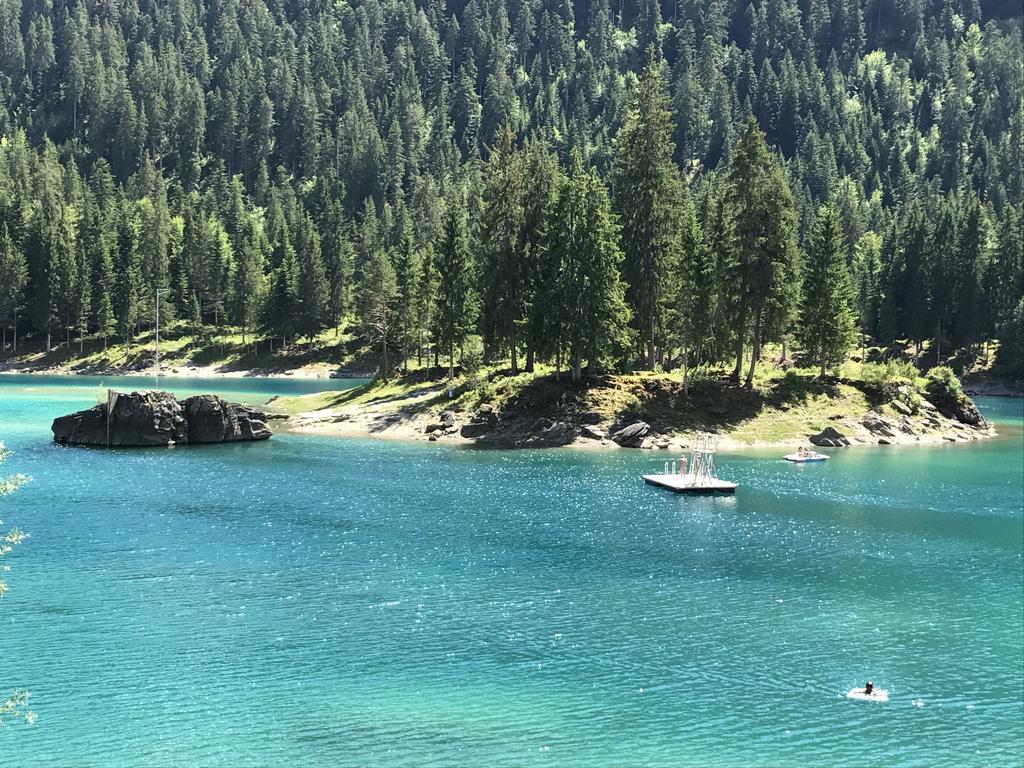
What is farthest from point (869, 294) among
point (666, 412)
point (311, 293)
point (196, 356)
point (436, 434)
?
point (196, 356)

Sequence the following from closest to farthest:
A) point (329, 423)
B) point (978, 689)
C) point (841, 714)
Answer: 1. point (841, 714)
2. point (978, 689)
3. point (329, 423)

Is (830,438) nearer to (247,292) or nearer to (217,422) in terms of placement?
(217,422)

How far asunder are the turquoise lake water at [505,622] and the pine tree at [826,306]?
34700 mm

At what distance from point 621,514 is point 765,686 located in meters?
27.5

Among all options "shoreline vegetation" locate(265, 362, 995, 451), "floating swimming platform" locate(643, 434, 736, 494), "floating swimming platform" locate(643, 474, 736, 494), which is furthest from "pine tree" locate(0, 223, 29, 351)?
"floating swimming platform" locate(643, 474, 736, 494)

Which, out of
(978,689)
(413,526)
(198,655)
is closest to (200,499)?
(413,526)

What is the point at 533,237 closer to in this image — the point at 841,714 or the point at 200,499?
the point at 200,499

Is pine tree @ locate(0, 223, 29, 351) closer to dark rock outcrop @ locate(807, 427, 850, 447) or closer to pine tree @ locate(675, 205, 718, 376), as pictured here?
pine tree @ locate(675, 205, 718, 376)

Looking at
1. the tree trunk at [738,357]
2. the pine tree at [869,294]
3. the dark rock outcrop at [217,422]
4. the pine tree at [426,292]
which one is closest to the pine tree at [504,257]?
the pine tree at [426,292]

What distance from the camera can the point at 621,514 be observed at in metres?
62.3

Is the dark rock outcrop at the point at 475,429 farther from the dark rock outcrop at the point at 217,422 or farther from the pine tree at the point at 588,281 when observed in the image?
the dark rock outcrop at the point at 217,422

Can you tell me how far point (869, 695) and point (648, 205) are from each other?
246 ft

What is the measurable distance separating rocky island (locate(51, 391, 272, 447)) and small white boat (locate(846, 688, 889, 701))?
68.4 m

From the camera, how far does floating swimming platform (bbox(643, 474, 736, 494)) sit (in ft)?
230
